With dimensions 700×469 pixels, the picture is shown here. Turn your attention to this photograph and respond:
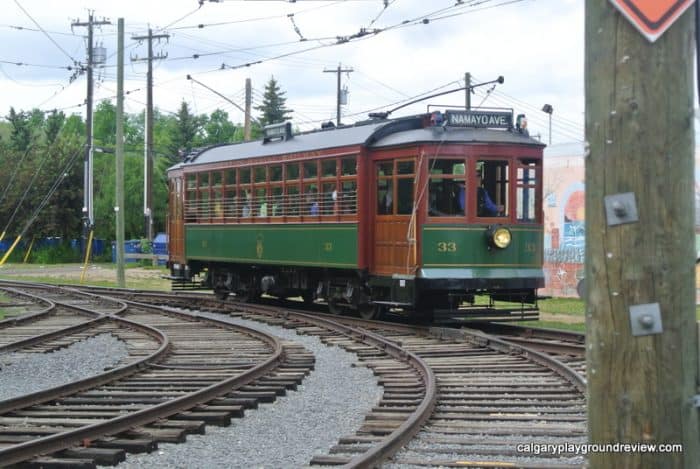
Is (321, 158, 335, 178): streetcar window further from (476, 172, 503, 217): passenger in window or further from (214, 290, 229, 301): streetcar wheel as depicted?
(214, 290, 229, 301): streetcar wheel

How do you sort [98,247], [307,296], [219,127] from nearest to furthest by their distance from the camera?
[307,296] < [98,247] < [219,127]

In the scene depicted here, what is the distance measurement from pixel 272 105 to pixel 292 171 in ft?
220

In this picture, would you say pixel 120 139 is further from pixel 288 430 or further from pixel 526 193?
pixel 288 430

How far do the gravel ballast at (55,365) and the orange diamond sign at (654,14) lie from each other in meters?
7.61

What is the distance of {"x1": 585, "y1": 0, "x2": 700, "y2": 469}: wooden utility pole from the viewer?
326 cm

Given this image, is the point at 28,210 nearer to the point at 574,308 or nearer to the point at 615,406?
the point at 574,308

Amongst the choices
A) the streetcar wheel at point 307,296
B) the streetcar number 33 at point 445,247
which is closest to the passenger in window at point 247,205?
the streetcar wheel at point 307,296

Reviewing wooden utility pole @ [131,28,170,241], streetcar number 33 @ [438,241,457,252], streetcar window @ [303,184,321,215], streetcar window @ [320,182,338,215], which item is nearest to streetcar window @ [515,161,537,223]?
streetcar number 33 @ [438,241,457,252]

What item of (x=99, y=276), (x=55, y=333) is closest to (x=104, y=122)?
(x=99, y=276)

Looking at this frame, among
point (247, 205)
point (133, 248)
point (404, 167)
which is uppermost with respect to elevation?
point (404, 167)

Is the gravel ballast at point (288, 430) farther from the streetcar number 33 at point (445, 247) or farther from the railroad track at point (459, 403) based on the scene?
the streetcar number 33 at point (445, 247)

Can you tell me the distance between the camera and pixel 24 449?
6234mm

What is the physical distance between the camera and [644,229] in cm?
327

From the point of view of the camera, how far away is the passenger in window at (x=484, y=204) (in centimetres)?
1548
